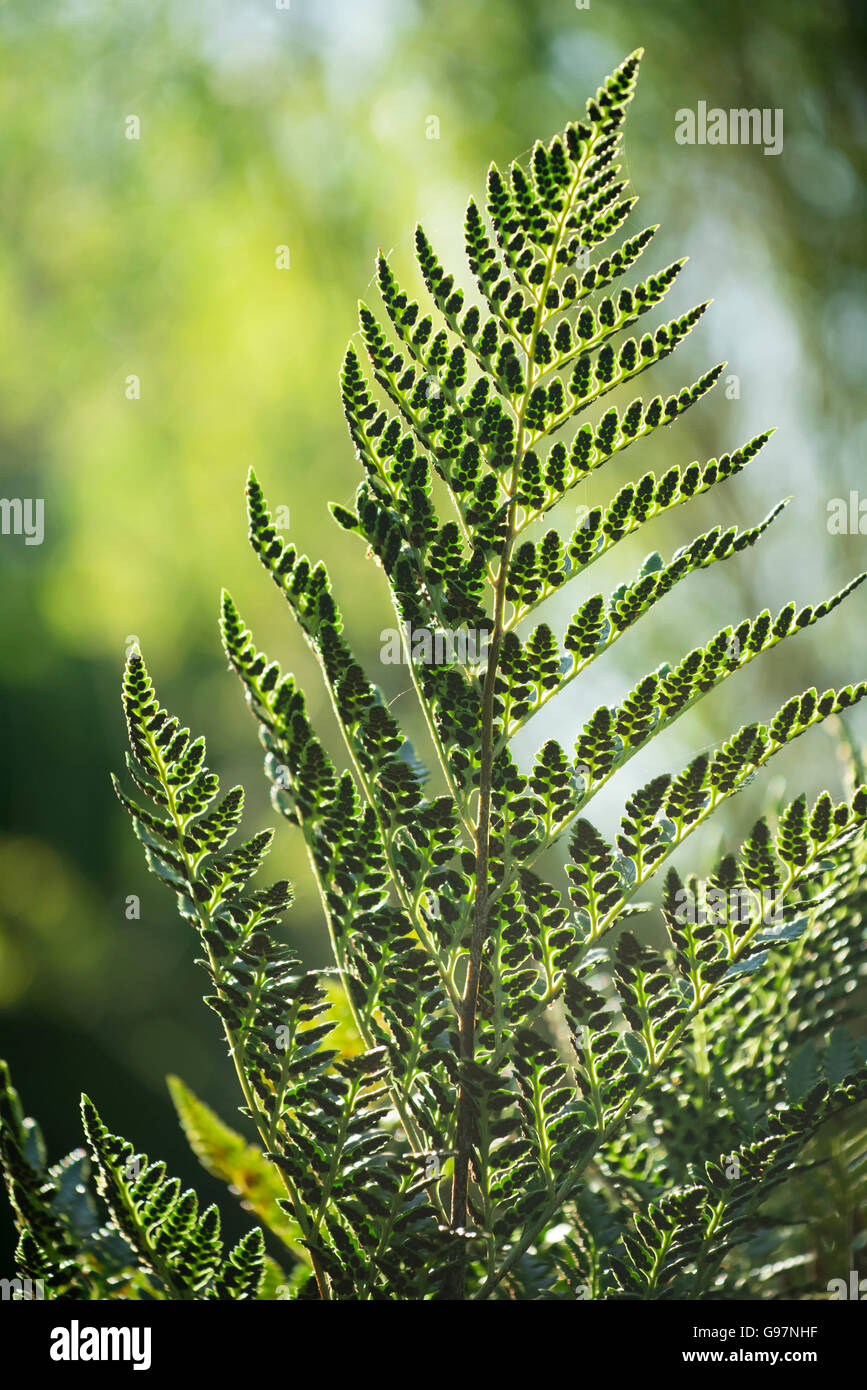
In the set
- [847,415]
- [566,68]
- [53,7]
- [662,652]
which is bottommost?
[662,652]

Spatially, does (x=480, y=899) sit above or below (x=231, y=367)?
below

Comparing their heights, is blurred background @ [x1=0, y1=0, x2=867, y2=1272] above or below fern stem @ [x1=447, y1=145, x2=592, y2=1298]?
above

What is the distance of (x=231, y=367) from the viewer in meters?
3.33

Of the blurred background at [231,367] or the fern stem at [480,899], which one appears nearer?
the fern stem at [480,899]

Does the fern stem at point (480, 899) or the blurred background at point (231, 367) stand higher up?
the blurred background at point (231, 367)

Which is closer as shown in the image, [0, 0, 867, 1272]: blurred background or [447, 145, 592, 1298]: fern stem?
[447, 145, 592, 1298]: fern stem

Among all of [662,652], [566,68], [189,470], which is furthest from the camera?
[189,470]

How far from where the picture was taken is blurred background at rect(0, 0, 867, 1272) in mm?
2762

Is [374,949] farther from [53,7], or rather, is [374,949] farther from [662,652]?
[53,7]

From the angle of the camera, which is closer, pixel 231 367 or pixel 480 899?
pixel 480 899

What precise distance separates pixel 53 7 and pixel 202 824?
3705 millimetres

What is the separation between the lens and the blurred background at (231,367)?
276 cm

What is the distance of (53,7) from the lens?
3.09m
